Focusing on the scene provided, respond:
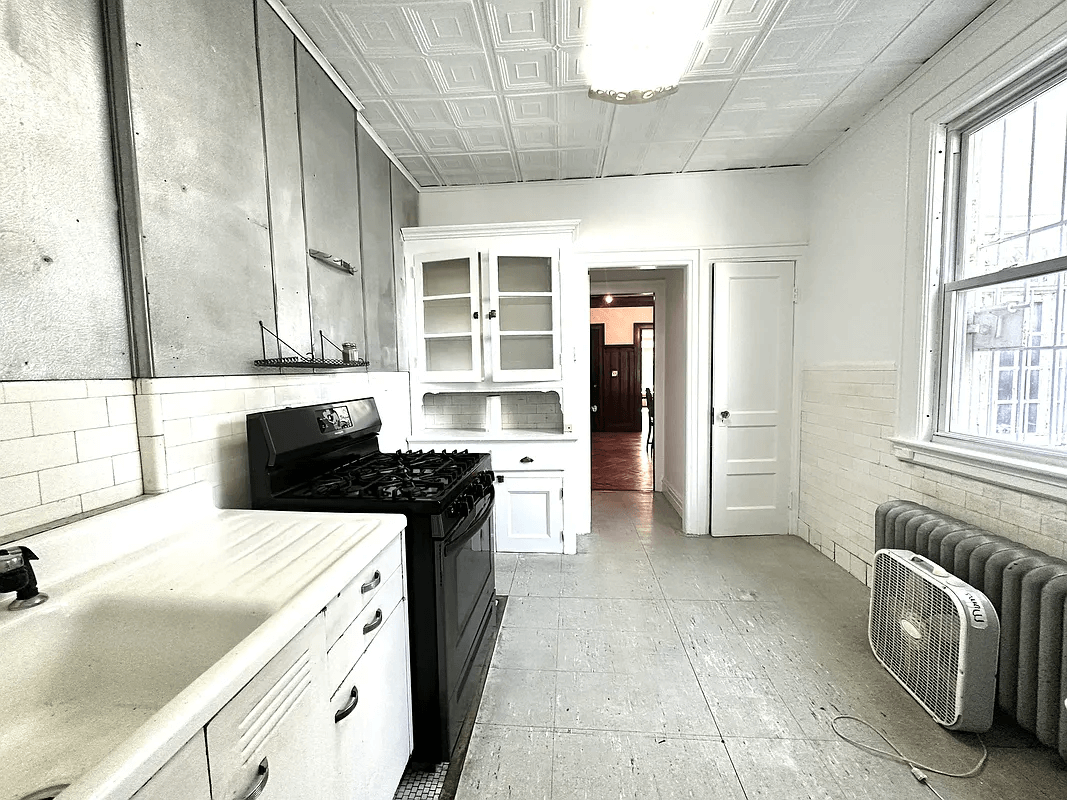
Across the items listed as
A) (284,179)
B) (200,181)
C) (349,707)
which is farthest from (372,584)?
(284,179)

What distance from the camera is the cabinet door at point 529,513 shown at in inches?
130

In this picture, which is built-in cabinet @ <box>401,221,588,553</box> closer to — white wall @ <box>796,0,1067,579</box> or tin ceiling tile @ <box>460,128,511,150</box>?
tin ceiling tile @ <box>460,128,511,150</box>

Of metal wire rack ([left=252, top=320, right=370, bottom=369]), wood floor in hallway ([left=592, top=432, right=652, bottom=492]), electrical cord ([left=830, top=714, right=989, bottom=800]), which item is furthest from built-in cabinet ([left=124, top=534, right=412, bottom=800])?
wood floor in hallway ([left=592, top=432, right=652, bottom=492])

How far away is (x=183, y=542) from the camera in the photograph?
4.19 feet

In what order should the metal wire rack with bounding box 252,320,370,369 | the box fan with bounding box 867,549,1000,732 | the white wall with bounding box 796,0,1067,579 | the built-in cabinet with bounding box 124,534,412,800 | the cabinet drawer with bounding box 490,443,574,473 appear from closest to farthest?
the built-in cabinet with bounding box 124,534,412,800 < the box fan with bounding box 867,549,1000,732 < the metal wire rack with bounding box 252,320,370,369 < the white wall with bounding box 796,0,1067,579 < the cabinet drawer with bounding box 490,443,574,473

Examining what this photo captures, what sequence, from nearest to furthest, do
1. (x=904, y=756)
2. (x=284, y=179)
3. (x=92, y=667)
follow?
(x=92, y=667) → (x=904, y=756) → (x=284, y=179)

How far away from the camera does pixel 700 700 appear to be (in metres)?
1.88

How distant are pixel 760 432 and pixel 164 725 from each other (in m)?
3.74

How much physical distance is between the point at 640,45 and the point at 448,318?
6.70 feet

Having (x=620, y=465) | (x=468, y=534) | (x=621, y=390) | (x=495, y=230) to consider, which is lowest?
(x=620, y=465)

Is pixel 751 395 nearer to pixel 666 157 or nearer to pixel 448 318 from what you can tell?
pixel 666 157

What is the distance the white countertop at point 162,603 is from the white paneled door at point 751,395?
290 centimetres

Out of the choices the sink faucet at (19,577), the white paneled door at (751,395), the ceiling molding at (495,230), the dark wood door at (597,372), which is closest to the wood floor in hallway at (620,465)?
the dark wood door at (597,372)

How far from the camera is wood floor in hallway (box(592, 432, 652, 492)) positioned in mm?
5328
